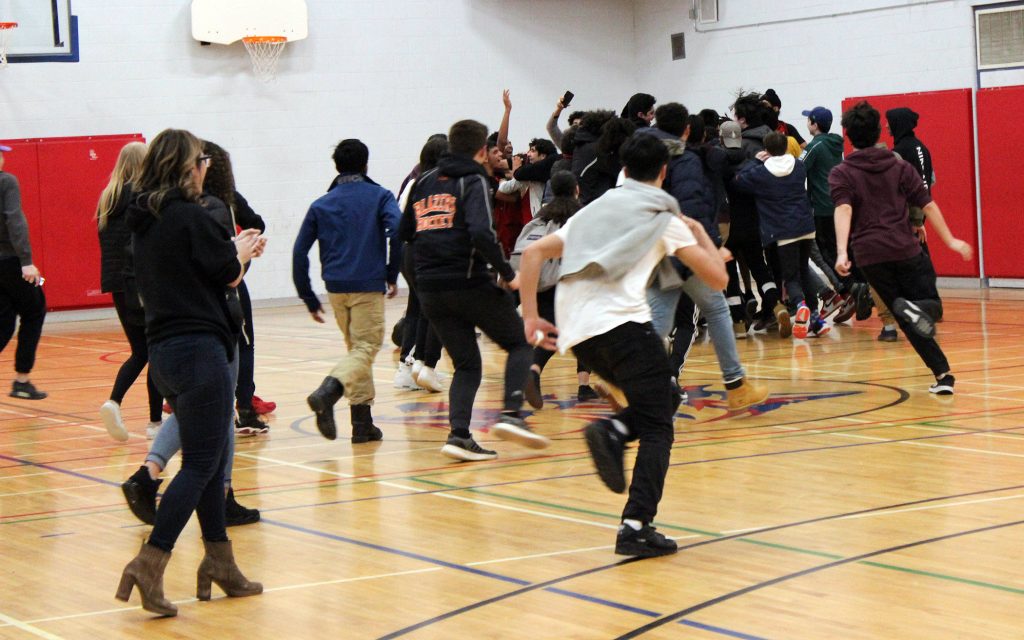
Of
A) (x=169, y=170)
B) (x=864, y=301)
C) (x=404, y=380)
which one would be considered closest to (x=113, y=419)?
(x=404, y=380)

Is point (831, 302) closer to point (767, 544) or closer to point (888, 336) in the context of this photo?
point (888, 336)

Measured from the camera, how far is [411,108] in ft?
62.5

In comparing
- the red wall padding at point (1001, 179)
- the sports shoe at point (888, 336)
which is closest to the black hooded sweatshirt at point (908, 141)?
the sports shoe at point (888, 336)

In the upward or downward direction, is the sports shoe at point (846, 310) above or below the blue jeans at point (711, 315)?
below

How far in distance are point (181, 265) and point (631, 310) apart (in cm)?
155

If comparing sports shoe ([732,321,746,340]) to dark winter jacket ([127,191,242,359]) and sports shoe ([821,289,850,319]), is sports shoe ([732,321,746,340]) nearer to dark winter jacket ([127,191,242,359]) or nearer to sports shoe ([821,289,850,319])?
sports shoe ([821,289,850,319])

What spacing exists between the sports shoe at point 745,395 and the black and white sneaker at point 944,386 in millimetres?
1213

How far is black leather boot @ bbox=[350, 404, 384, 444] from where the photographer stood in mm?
7703

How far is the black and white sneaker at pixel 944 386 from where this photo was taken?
826 centimetres

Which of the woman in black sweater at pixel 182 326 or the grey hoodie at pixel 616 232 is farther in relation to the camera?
the grey hoodie at pixel 616 232

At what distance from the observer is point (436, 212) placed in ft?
22.6

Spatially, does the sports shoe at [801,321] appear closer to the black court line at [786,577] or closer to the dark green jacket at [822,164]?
the dark green jacket at [822,164]

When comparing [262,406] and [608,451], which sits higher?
[608,451]

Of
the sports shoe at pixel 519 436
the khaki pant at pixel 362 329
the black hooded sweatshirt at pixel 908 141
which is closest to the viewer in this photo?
the sports shoe at pixel 519 436
